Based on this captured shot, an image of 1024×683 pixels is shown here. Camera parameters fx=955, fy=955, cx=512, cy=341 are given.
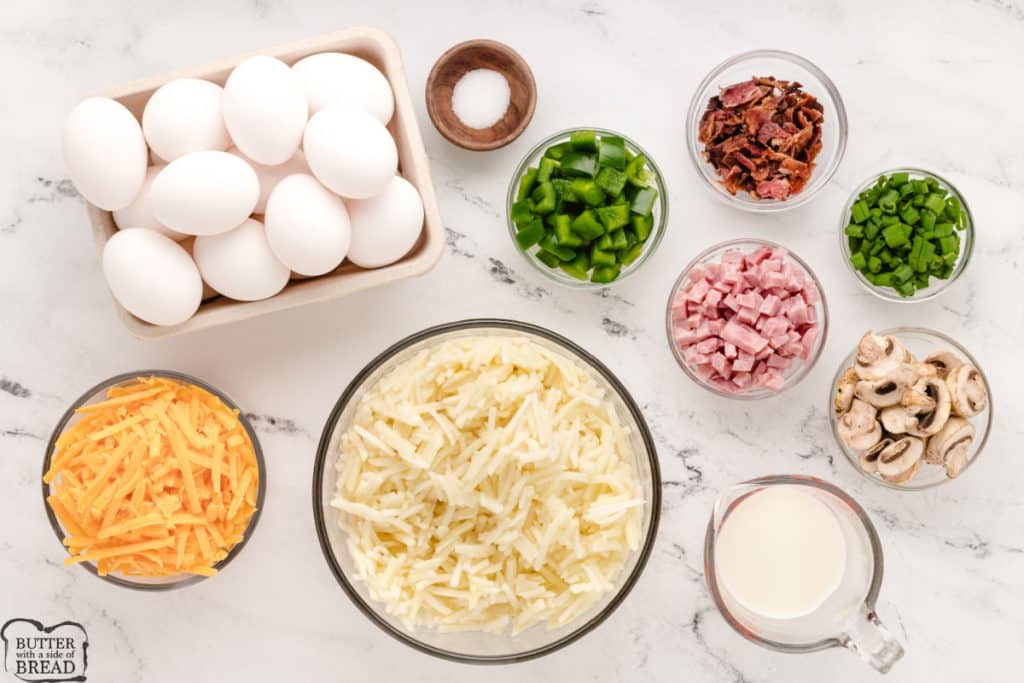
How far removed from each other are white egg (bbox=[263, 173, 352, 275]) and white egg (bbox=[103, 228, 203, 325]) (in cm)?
15

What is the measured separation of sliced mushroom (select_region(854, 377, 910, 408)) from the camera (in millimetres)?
1715

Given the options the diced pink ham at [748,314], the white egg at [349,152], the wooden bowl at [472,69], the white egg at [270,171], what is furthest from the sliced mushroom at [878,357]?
the white egg at [270,171]

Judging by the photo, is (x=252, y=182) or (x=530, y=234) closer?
(x=252, y=182)

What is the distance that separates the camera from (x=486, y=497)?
58.8 inches

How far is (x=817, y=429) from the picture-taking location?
188cm

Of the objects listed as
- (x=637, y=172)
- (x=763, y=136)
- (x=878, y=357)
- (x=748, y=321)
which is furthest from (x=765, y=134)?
(x=878, y=357)

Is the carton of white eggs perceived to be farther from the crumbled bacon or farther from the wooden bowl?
the crumbled bacon

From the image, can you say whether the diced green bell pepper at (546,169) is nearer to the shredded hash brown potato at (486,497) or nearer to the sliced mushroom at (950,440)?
the shredded hash brown potato at (486,497)

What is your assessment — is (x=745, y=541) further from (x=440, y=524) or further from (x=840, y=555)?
(x=440, y=524)

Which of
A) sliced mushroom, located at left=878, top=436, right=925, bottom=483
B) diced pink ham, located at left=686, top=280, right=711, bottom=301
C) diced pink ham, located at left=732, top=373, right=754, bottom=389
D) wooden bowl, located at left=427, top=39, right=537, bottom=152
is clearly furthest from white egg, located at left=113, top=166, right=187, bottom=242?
sliced mushroom, located at left=878, top=436, right=925, bottom=483

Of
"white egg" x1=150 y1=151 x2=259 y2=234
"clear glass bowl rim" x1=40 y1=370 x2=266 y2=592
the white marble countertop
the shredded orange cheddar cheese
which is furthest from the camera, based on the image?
the white marble countertop

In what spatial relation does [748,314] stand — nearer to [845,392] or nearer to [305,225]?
[845,392]

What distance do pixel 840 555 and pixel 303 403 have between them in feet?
3.41

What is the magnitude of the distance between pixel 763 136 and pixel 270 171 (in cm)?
91
